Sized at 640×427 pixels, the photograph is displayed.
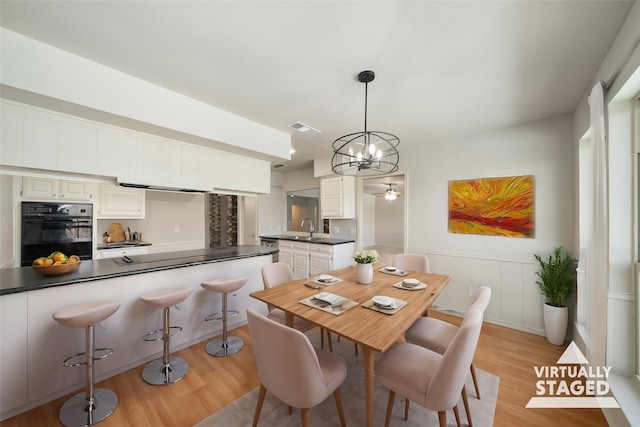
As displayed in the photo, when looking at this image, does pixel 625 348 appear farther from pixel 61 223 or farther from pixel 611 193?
pixel 61 223

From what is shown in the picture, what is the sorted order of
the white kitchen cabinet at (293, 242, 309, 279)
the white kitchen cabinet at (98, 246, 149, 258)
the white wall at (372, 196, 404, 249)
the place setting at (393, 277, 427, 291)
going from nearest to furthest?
the place setting at (393, 277, 427, 291)
the white kitchen cabinet at (98, 246, 149, 258)
the white kitchen cabinet at (293, 242, 309, 279)
the white wall at (372, 196, 404, 249)

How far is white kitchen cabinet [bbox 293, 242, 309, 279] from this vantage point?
450 centimetres

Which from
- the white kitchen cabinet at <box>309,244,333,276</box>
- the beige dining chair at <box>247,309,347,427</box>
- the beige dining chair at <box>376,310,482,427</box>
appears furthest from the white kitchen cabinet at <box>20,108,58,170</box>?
the white kitchen cabinet at <box>309,244,333,276</box>

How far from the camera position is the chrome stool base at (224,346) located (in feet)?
7.92

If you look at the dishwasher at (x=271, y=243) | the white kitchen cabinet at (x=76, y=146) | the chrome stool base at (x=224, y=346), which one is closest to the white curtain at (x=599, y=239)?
the chrome stool base at (x=224, y=346)

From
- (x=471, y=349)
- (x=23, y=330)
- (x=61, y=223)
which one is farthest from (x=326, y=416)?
(x=61, y=223)

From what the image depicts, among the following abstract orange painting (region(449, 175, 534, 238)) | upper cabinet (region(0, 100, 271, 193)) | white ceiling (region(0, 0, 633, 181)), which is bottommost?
abstract orange painting (region(449, 175, 534, 238))

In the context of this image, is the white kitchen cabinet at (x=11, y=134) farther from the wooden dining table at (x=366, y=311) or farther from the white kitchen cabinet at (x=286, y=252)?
the white kitchen cabinet at (x=286, y=252)

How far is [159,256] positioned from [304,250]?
7.77 ft

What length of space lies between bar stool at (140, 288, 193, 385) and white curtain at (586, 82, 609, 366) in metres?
3.14

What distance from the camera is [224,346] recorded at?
2.47 m

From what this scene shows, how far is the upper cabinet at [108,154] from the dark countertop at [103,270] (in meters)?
0.80

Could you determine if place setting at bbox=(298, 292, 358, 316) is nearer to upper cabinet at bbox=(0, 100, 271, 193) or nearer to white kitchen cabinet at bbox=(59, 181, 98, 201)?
upper cabinet at bbox=(0, 100, 271, 193)

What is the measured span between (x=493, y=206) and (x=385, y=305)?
2487 millimetres
